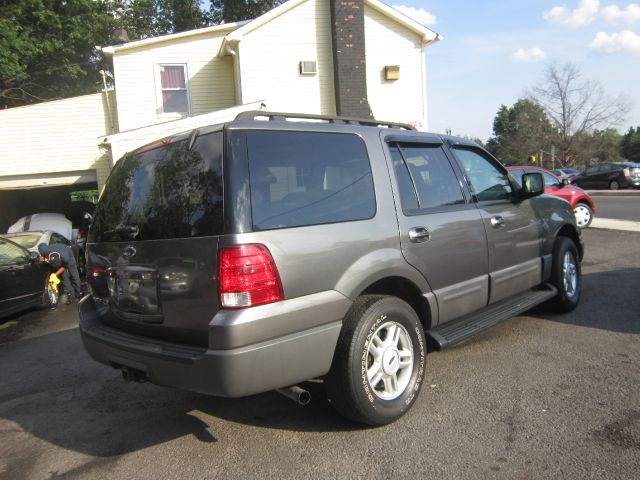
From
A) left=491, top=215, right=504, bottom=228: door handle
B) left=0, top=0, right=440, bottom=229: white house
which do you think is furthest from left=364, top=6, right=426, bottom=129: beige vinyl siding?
left=491, top=215, right=504, bottom=228: door handle

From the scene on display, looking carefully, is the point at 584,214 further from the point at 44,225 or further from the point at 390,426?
the point at 44,225

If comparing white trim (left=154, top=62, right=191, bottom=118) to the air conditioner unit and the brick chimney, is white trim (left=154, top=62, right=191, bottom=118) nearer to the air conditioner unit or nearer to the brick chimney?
the air conditioner unit

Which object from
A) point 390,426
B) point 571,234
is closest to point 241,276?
point 390,426

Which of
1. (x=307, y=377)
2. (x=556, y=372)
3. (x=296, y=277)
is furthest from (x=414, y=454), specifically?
(x=556, y=372)

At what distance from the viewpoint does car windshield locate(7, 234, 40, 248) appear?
9734mm

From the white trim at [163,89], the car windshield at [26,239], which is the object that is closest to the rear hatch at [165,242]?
the car windshield at [26,239]

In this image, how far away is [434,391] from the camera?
3.78 metres

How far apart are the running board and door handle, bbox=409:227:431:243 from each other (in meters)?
0.70

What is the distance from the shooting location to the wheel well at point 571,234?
5.60 meters

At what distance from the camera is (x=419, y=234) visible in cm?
360

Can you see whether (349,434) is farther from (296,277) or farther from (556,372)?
(556,372)

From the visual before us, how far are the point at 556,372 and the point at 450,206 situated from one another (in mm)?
1535

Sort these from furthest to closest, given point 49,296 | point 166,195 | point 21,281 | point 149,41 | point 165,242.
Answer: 1. point 149,41
2. point 49,296
3. point 21,281
4. point 166,195
5. point 165,242

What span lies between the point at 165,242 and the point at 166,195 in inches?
12.7
